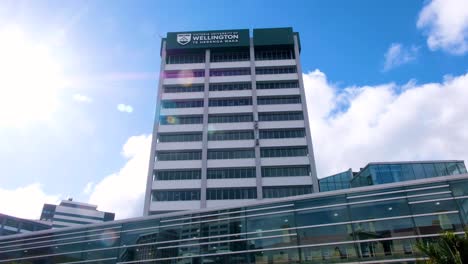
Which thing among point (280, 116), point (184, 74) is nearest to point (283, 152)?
point (280, 116)

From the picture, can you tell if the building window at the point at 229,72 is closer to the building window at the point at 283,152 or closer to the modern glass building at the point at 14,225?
the building window at the point at 283,152

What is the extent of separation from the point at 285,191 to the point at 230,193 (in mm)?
8230

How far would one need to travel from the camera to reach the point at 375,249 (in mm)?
22281

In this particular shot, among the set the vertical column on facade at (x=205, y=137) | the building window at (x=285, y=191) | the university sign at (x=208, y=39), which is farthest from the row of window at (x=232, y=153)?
the university sign at (x=208, y=39)

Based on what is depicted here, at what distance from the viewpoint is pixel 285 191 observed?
162ft

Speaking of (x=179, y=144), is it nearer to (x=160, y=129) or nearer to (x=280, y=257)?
(x=160, y=129)

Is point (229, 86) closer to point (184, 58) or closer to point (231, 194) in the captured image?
point (184, 58)

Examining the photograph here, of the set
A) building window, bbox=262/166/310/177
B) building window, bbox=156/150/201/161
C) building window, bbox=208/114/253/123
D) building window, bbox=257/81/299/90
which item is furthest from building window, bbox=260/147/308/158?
building window, bbox=257/81/299/90

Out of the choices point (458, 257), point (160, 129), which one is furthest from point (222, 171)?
point (458, 257)

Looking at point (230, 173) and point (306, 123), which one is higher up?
point (306, 123)

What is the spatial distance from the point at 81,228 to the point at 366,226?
25.6 m

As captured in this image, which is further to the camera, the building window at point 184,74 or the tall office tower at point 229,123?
the building window at point 184,74

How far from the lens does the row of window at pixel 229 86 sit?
59.4m

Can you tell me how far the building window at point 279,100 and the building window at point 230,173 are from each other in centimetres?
1291
